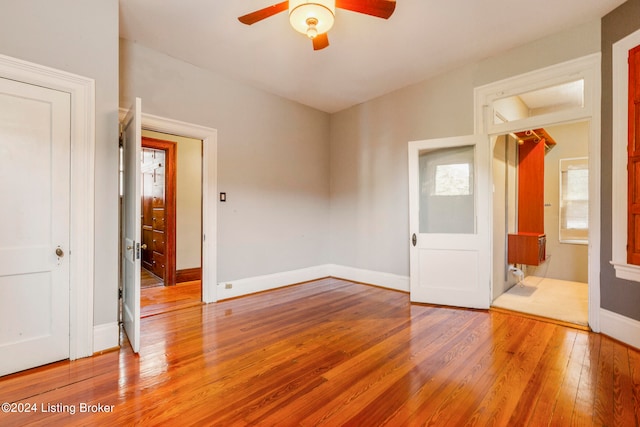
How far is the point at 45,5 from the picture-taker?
7.48 feet

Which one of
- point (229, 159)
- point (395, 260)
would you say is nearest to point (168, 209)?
point (229, 159)

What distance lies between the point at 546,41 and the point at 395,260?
311 cm

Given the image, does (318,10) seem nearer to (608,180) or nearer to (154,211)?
(608,180)

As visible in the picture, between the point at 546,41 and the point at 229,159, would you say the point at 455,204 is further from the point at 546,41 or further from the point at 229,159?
the point at 229,159

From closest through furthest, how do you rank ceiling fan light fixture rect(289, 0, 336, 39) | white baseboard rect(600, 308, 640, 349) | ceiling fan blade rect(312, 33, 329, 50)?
ceiling fan light fixture rect(289, 0, 336, 39) → ceiling fan blade rect(312, 33, 329, 50) → white baseboard rect(600, 308, 640, 349)

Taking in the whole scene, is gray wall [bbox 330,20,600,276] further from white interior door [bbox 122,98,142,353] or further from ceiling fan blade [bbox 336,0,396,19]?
white interior door [bbox 122,98,142,353]

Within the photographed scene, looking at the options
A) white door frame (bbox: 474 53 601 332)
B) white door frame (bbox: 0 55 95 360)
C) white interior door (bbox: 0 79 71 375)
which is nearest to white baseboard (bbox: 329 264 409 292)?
white door frame (bbox: 474 53 601 332)

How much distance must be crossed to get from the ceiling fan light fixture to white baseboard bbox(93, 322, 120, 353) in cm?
284

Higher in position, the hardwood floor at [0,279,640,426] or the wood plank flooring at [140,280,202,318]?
the hardwood floor at [0,279,640,426]

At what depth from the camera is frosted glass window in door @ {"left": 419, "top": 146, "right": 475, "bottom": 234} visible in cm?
371

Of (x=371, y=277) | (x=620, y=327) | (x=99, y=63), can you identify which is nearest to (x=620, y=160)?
(x=620, y=327)

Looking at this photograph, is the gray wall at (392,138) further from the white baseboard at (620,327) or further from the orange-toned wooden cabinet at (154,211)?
the orange-toned wooden cabinet at (154,211)

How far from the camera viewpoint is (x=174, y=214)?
5.04 m

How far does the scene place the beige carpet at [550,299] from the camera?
3359mm
